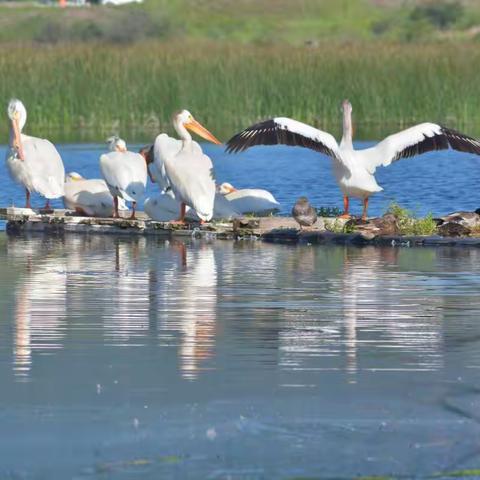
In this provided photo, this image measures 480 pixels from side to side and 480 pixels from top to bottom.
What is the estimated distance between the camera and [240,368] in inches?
377

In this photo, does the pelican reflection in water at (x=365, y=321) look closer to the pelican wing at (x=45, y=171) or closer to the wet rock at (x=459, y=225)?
the wet rock at (x=459, y=225)

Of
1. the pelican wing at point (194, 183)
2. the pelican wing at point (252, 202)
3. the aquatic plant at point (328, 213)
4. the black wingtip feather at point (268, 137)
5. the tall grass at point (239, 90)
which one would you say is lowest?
the aquatic plant at point (328, 213)

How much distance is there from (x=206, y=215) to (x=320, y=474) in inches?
382

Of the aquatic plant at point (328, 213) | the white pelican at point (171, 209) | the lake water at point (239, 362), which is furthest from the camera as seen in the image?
the aquatic plant at point (328, 213)

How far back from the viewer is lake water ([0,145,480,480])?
7.61 m

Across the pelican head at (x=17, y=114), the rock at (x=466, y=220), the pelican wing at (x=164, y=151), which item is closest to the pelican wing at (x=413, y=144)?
the rock at (x=466, y=220)

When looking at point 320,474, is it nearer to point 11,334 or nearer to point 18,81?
point 11,334

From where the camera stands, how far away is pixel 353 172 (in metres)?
17.0

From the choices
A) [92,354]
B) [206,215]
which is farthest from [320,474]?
[206,215]

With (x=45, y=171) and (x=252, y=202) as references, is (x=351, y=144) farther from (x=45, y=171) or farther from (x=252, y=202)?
(x=45, y=171)

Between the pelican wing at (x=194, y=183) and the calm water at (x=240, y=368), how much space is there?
171 centimetres

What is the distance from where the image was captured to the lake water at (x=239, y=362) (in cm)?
761

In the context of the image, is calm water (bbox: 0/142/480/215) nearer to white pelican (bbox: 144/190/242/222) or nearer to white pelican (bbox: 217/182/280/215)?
white pelican (bbox: 217/182/280/215)

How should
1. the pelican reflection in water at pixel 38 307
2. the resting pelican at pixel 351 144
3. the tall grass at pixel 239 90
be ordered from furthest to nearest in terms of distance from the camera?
1. the tall grass at pixel 239 90
2. the resting pelican at pixel 351 144
3. the pelican reflection in water at pixel 38 307
